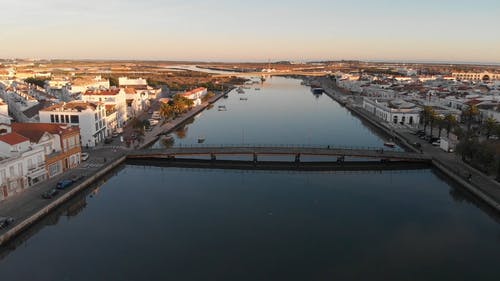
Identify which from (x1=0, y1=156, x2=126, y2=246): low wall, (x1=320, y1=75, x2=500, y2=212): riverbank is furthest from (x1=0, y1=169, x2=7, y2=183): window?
(x1=320, y1=75, x2=500, y2=212): riverbank

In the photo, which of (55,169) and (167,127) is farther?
(167,127)

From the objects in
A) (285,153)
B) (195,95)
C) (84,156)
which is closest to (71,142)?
(84,156)

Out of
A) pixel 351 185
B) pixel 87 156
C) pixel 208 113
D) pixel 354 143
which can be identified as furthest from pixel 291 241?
pixel 208 113

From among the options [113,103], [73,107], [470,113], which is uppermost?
[73,107]

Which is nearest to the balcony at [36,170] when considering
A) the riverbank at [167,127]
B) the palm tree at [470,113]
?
the riverbank at [167,127]

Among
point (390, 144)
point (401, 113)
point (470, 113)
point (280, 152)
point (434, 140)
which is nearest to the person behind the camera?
point (280, 152)

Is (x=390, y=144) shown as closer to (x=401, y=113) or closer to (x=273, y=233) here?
(x=401, y=113)

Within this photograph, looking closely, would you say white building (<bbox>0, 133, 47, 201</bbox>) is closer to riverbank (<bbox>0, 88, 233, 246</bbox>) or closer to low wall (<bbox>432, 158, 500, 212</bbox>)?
riverbank (<bbox>0, 88, 233, 246</bbox>)

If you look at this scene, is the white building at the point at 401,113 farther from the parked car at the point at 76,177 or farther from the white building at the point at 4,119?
the white building at the point at 4,119
